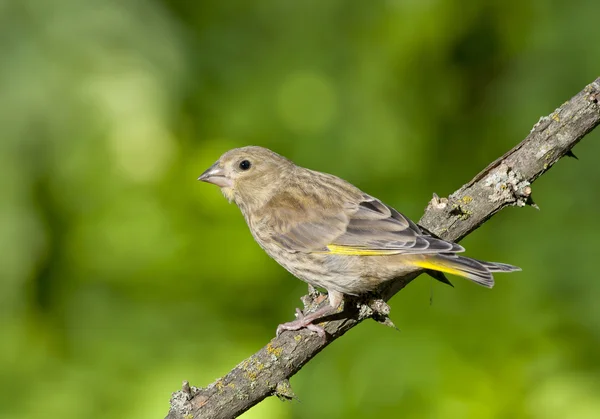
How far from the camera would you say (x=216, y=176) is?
14.1 feet

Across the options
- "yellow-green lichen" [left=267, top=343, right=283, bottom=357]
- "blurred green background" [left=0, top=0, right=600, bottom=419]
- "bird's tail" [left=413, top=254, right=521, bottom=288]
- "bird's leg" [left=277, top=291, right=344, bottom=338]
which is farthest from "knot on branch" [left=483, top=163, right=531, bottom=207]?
"yellow-green lichen" [left=267, top=343, right=283, bottom=357]

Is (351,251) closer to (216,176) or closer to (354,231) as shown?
(354,231)

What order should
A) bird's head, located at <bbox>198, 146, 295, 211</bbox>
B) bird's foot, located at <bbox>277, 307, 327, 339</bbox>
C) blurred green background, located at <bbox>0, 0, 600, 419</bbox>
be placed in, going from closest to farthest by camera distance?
bird's foot, located at <bbox>277, 307, 327, 339</bbox>
blurred green background, located at <bbox>0, 0, 600, 419</bbox>
bird's head, located at <bbox>198, 146, 295, 211</bbox>

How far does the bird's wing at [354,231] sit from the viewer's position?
144 inches

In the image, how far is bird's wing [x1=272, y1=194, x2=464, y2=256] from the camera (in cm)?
366

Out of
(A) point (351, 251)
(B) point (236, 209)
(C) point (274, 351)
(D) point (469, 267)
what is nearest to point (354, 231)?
(A) point (351, 251)

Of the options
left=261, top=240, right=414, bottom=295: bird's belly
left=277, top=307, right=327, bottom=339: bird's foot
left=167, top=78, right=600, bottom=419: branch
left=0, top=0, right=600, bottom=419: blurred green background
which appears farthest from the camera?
left=0, top=0, right=600, bottom=419: blurred green background

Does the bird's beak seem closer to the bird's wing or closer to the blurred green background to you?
the blurred green background

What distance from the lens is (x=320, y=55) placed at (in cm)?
514

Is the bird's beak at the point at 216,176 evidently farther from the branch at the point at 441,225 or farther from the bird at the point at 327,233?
the branch at the point at 441,225

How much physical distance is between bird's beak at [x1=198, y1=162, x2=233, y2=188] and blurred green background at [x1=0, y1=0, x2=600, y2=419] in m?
0.27

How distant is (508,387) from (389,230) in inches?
39.3

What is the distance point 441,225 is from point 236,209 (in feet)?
4.44

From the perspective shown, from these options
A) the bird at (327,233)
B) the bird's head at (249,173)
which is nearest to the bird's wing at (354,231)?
the bird at (327,233)
